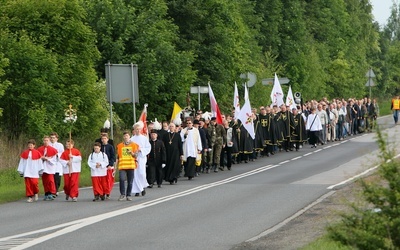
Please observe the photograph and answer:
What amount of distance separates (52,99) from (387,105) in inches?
2726

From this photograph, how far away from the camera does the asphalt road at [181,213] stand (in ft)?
59.6

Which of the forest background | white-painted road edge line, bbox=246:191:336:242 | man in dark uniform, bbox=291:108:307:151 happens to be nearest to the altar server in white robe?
white-painted road edge line, bbox=246:191:336:242

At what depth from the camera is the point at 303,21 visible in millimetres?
87500

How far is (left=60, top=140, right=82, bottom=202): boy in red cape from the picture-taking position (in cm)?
2656

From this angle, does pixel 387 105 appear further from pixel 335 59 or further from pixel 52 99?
pixel 52 99

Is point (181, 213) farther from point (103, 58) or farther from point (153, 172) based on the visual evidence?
point (103, 58)

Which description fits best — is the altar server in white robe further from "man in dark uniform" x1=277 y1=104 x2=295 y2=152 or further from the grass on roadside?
"man in dark uniform" x1=277 y1=104 x2=295 y2=152

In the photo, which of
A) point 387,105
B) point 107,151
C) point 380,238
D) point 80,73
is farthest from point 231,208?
point 387,105

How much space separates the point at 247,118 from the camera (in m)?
41.4

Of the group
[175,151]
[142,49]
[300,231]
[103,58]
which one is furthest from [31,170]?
[103,58]

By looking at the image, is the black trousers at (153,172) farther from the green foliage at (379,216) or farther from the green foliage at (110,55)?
the green foliage at (379,216)

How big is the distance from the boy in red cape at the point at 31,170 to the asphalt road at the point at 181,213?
0.52 meters

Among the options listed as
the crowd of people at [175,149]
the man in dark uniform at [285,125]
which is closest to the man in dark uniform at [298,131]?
the crowd of people at [175,149]

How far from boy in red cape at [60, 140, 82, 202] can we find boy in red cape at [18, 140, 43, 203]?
0.57 meters
